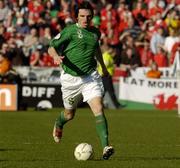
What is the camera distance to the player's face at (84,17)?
1246cm

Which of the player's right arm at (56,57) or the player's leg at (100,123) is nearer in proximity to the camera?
the player's right arm at (56,57)

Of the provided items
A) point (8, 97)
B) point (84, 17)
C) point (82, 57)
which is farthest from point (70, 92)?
point (8, 97)

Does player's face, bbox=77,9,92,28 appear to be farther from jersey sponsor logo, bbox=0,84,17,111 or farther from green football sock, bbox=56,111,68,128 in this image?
jersey sponsor logo, bbox=0,84,17,111

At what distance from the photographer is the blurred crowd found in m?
29.7

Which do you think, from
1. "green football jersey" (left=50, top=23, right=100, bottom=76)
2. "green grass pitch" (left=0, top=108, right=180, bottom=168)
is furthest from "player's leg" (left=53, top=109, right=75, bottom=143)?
"green football jersey" (left=50, top=23, right=100, bottom=76)

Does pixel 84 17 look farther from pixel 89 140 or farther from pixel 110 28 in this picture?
pixel 110 28

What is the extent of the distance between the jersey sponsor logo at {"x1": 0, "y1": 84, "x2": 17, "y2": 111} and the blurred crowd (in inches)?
80.0

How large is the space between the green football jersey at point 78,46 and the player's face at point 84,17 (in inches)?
6.5

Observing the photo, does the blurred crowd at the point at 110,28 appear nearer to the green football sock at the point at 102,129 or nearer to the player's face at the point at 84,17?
the player's face at the point at 84,17

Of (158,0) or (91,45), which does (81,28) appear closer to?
(91,45)

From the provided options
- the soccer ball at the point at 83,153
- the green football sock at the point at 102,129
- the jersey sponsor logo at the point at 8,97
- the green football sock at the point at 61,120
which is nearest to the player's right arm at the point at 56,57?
the green football sock at the point at 102,129

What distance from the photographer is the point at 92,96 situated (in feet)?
41.6

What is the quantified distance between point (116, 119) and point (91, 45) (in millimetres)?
10122

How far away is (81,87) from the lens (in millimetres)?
12961
